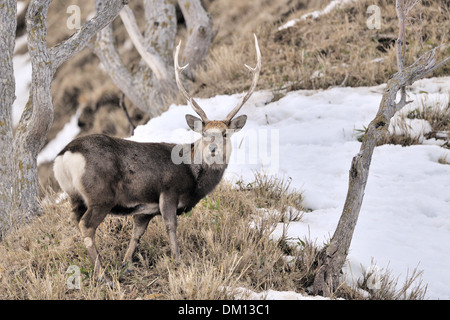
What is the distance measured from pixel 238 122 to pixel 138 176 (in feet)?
4.12

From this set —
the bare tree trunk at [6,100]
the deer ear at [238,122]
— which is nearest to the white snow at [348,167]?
the deer ear at [238,122]

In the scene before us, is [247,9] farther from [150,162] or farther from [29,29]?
[150,162]

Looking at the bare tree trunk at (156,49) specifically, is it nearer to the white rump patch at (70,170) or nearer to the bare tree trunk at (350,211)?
the white rump patch at (70,170)

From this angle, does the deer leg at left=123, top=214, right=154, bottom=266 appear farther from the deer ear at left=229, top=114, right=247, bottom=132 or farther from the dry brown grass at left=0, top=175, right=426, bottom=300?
the deer ear at left=229, top=114, right=247, bottom=132

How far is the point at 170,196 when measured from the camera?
461 centimetres

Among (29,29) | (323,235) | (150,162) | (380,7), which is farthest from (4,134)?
(380,7)

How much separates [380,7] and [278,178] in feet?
21.9

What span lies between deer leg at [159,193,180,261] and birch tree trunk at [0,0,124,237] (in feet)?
7.58

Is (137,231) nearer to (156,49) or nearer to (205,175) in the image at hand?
(205,175)

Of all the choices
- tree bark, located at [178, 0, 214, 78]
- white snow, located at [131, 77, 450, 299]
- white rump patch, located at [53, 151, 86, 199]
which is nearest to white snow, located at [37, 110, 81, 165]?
tree bark, located at [178, 0, 214, 78]

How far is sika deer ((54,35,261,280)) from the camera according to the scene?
418 centimetres

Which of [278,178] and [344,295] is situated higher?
[278,178]

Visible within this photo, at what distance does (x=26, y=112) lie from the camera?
614 centimetres
